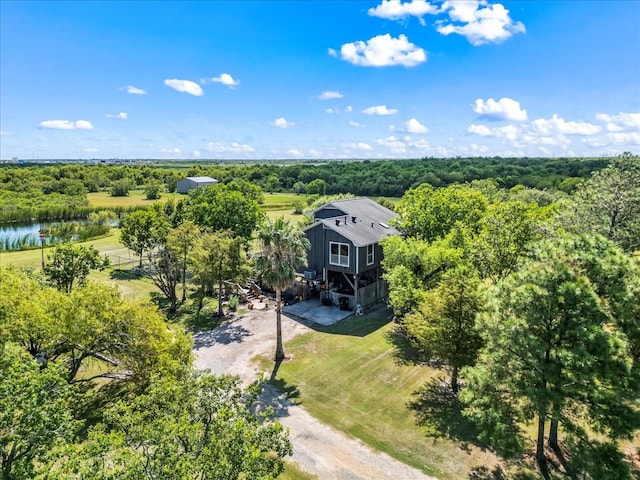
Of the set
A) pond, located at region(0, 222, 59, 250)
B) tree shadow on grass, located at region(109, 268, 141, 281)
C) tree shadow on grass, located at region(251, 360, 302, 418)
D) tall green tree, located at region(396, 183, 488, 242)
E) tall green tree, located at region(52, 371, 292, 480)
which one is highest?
tall green tree, located at region(396, 183, 488, 242)

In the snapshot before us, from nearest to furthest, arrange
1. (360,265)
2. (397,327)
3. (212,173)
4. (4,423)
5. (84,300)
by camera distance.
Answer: (4,423), (84,300), (397,327), (360,265), (212,173)

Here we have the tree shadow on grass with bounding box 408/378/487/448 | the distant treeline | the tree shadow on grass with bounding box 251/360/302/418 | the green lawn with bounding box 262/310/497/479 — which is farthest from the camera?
the distant treeline

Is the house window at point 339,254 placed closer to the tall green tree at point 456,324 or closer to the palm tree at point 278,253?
the palm tree at point 278,253

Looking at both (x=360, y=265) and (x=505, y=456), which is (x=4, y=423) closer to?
(x=505, y=456)

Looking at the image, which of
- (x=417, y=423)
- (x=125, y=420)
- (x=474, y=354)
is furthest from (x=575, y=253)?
(x=125, y=420)

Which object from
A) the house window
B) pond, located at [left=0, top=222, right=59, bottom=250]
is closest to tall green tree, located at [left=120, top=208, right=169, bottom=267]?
the house window

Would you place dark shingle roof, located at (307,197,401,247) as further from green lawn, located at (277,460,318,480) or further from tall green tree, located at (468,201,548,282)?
green lawn, located at (277,460,318,480)
